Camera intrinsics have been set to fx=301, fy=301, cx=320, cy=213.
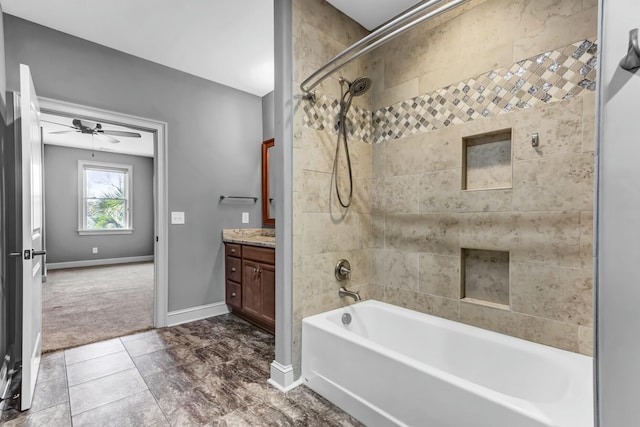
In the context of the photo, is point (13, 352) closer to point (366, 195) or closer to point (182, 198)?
point (182, 198)

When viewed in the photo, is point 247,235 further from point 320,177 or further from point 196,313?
point 320,177

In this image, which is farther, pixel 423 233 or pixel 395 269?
pixel 395 269

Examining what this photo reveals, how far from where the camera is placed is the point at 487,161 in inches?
73.4

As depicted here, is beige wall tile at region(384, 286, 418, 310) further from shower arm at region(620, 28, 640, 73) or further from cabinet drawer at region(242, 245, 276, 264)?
shower arm at region(620, 28, 640, 73)

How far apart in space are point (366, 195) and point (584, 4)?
5.19 feet

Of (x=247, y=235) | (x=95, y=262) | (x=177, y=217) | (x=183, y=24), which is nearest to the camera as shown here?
(x=183, y=24)

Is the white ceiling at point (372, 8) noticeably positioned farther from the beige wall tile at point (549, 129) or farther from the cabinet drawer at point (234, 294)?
the cabinet drawer at point (234, 294)

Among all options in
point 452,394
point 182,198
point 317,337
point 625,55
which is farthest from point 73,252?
point 625,55

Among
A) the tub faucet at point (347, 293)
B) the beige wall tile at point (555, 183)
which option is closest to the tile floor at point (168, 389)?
the tub faucet at point (347, 293)

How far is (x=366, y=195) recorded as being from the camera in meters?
2.42

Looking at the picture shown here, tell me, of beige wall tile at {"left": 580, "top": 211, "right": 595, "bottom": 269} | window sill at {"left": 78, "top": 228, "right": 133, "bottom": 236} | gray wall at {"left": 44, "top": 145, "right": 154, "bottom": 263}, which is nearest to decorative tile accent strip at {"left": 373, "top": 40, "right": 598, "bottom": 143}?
beige wall tile at {"left": 580, "top": 211, "right": 595, "bottom": 269}

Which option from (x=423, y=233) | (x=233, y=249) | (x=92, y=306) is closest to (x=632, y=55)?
(x=423, y=233)

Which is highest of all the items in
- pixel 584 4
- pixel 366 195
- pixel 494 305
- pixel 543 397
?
pixel 584 4

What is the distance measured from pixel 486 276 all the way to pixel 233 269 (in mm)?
2424
